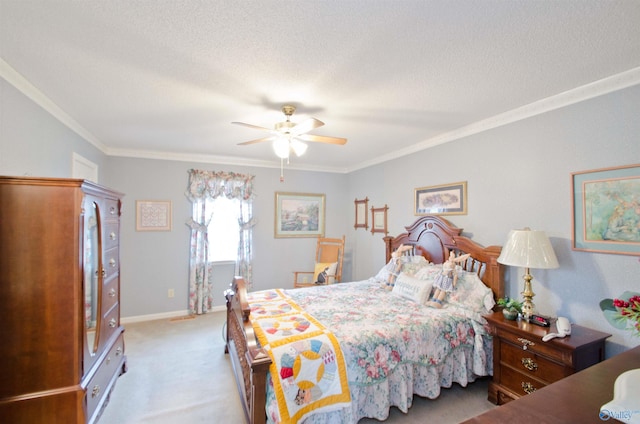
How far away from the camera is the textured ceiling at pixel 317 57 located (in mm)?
1384

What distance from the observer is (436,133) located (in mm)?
3350

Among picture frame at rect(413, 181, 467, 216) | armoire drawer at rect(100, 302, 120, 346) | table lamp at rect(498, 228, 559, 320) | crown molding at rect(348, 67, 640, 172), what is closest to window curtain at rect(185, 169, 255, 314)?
armoire drawer at rect(100, 302, 120, 346)

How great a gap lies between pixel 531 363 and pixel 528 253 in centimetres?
81

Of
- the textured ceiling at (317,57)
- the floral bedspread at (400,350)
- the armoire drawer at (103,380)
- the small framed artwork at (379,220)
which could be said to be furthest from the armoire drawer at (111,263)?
the small framed artwork at (379,220)

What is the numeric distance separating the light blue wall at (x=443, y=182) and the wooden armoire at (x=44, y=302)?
589 mm

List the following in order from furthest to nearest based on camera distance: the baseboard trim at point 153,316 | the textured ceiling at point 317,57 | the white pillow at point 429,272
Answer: the baseboard trim at point 153,316 < the white pillow at point 429,272 < the textured ceiling at point 317,57

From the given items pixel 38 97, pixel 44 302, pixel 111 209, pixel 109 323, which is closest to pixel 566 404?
pixel 44 302

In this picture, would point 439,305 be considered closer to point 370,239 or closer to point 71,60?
point 370,239

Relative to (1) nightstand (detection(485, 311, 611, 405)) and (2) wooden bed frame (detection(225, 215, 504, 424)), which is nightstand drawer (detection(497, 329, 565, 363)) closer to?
(1) nightstand (detection(485, 311, 611, 405))

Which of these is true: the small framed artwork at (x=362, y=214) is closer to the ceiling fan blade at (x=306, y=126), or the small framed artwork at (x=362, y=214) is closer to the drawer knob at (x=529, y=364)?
the ceiling fan blade at (x=306, y=126)

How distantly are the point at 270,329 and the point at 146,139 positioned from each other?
2.99 m

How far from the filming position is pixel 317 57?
176 centimetres

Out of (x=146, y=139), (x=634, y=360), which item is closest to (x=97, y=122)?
(x=146, y=139)

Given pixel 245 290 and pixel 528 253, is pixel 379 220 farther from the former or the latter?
pixel 245 290
